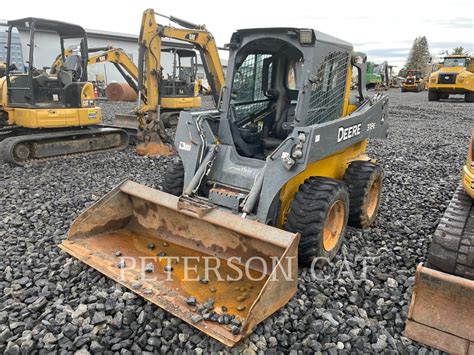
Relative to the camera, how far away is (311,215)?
11.0 ft

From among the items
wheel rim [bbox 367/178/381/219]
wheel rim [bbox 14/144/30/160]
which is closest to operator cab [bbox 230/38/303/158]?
wheel rim [bbox 367/178/381/219]

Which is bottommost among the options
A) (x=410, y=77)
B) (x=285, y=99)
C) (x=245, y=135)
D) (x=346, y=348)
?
(x=346, y=348)

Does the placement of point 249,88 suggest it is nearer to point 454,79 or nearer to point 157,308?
point 157,308

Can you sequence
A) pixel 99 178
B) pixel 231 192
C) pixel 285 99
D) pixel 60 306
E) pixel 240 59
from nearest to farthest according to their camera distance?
pixel 60 306, pixel 231 192, pixel 240 59, pixel 285 99, pixel 99 178

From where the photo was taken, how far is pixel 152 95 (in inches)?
320

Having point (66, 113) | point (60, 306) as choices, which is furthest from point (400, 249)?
point (66, 113)

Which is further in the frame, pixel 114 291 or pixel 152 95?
pixel 152 95

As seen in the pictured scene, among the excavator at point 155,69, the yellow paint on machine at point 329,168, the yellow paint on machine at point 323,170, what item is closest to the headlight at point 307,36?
the yellow paint on machine at point 329,168

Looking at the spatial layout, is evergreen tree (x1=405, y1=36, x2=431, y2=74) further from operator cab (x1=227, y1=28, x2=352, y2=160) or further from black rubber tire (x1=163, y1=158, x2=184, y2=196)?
black rubber tire (x1=163, y1=158, x2=184, y2=196)

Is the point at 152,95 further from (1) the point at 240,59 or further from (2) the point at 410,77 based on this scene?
(2) the point at 410,77

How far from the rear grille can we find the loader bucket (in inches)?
830

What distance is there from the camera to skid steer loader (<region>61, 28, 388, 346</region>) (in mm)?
2893

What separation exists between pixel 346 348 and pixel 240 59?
304cm

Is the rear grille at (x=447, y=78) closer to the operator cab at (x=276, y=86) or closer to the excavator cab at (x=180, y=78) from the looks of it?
the excavator cab at (x=180, y=78)
